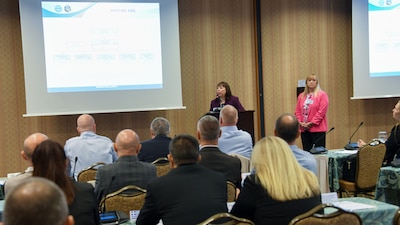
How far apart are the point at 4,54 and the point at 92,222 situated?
5145 mm

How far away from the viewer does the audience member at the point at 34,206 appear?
1271mm

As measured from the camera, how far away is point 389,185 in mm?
4422

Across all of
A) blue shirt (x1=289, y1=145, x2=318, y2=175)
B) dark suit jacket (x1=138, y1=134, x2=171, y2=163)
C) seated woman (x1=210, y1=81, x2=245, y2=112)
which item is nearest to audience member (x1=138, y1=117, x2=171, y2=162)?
dark suit jacket (x1=138, y1=134, x2=171, y2=163)

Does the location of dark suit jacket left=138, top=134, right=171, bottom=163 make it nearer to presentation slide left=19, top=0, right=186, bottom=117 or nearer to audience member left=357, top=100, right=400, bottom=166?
audience member left=357, top=100, right=400, bottom=166

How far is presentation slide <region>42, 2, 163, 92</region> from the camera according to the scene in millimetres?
6664

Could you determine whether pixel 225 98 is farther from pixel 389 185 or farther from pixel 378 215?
pixel 378 215

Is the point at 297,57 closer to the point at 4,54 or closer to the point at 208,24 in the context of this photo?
the point at 208,24

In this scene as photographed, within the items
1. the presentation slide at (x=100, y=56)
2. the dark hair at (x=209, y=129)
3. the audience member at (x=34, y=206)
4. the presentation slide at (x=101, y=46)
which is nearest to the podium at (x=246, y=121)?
the presentation slide at (x=100, y=56)

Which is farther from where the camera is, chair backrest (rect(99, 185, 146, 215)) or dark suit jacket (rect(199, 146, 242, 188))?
dark suit jacket (rect(199, 146, 242, 188))

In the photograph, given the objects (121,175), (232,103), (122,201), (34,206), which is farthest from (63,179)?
(232,103)

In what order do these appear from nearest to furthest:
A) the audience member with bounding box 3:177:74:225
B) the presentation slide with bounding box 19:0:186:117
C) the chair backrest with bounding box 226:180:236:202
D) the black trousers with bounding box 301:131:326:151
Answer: the audience member with bounding box 3:177:74:225 → the chair backrest with bounding box 226:180:236:202 → the presentation slide with bounding box 19:0:186:117 → the black trousers with bounding box 301:131:326:151

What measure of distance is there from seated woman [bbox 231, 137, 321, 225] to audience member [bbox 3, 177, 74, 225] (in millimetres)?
1336

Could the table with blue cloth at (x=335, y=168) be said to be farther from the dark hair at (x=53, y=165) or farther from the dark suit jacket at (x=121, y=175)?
the dark hair at (x=53, y=165)

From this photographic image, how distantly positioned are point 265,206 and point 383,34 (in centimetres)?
638
